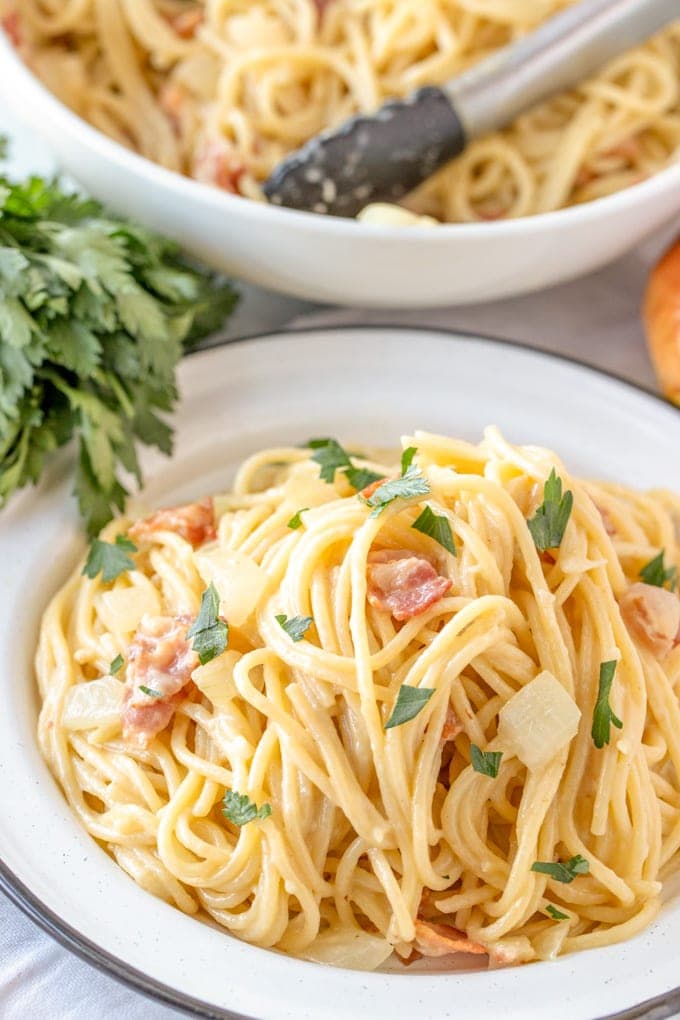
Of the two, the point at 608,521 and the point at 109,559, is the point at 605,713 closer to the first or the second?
the point at 608,521

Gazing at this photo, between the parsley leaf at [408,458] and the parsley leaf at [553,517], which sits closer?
the parsley leaf at [553,517]

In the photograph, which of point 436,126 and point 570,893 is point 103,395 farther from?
point 570,893

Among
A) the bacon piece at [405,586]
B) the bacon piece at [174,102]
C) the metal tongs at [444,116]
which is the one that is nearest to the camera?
the bacon piece at [405,586]

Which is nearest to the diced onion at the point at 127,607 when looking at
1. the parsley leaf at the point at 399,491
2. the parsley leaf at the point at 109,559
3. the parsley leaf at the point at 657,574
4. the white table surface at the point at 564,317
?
the parsley leaf at the point at 109,559

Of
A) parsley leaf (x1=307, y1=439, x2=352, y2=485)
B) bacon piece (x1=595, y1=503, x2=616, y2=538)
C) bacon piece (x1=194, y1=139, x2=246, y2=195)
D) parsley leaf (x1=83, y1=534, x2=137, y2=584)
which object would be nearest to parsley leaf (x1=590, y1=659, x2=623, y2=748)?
bacon piece (x1=595, y1=503, x2=616, y2=538)

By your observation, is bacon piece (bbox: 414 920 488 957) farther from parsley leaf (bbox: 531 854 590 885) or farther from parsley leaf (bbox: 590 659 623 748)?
parsley leaf (bbox: 590 659 623 748)

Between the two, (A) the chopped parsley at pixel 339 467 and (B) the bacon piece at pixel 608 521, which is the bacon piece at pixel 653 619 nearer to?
(B) the bacon piece at pixel 608 521
